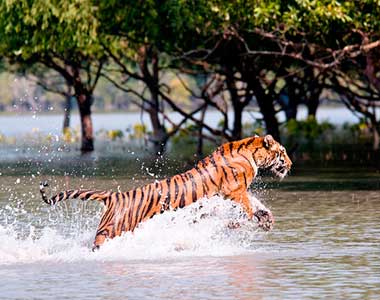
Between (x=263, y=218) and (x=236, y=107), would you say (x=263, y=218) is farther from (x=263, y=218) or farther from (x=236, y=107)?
(x=236, y=107)

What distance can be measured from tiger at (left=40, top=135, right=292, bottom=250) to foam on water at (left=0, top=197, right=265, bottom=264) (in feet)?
0.27

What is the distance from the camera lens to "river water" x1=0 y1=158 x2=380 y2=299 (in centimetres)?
1261

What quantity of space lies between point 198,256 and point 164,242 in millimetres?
523

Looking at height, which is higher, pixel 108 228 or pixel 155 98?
pixel 155 98

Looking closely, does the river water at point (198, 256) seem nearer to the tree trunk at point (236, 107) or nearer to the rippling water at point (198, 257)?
the rippling water at point (198, 257)

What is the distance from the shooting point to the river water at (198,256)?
12.6 metres

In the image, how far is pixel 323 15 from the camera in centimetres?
2859

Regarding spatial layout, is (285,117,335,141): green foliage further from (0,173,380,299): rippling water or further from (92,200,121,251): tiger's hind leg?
(92,200,121,251): tiger's hind leg

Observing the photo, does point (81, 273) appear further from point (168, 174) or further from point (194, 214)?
point (168, 174)

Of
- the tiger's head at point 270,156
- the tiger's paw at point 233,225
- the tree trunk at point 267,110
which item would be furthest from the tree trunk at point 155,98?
the tiger's paw at point 233,225

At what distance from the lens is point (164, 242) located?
15289 millimetres

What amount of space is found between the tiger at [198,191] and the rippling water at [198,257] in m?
0.11

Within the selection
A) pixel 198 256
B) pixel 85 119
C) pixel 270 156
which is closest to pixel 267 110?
pixel 85 119

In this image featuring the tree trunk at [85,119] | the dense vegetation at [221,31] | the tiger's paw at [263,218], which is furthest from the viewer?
the tree trunk at [85,119]
